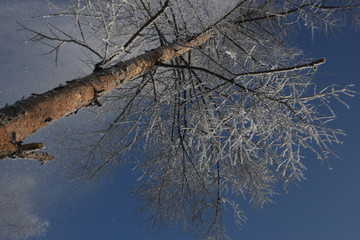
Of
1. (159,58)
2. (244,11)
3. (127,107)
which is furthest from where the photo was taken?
A: (244,11)

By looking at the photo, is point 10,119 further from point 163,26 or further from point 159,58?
point 163,26

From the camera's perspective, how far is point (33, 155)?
2.22 meters

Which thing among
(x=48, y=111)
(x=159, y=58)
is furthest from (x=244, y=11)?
(x=48, y=111)

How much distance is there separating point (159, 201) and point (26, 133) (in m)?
3.18

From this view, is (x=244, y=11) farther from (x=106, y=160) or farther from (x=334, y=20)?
(x=106, y=160)

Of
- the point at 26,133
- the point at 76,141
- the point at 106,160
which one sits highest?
the point at 26,133

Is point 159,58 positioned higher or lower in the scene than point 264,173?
higher

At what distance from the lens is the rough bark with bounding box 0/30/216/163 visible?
2016 mm

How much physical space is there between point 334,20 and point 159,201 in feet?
12.0

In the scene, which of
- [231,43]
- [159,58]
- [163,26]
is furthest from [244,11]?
[159,58]

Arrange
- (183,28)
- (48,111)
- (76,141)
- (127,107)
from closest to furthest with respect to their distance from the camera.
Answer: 1. (48,111)
2. (76,141)
3. (127,107)
4. (183,28)

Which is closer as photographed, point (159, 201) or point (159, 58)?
point (159, 58)

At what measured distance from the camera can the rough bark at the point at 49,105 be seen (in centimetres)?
202

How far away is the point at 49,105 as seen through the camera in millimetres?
2352
